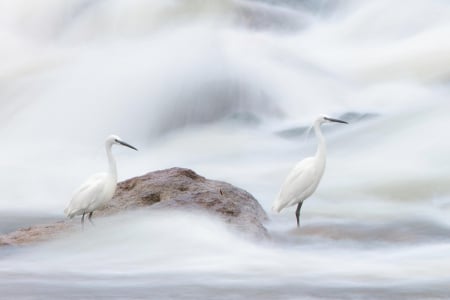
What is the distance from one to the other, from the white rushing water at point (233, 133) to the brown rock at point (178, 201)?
0.57 ft

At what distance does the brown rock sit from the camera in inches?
354

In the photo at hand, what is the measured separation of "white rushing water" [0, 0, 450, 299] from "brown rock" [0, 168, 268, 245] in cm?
17

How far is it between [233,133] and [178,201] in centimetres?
822

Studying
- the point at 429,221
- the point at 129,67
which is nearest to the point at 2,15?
the point at 129,67

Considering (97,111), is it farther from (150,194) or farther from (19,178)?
(150,194)

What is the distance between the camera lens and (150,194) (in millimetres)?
9523

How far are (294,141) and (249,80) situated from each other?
2.00 m

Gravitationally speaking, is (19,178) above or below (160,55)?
below

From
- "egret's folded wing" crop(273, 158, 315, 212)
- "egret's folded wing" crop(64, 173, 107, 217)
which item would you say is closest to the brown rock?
"egret's folded wing" crop(64, 173, 107, 217)

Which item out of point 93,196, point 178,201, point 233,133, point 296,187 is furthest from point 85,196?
point 233,133

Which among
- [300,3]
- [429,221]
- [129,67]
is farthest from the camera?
[300,3]

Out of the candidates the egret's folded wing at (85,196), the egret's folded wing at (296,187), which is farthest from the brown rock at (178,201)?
the egret's folded wing at (296,187)

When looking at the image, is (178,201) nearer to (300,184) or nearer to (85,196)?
(85,196)

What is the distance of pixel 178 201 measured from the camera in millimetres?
9258
